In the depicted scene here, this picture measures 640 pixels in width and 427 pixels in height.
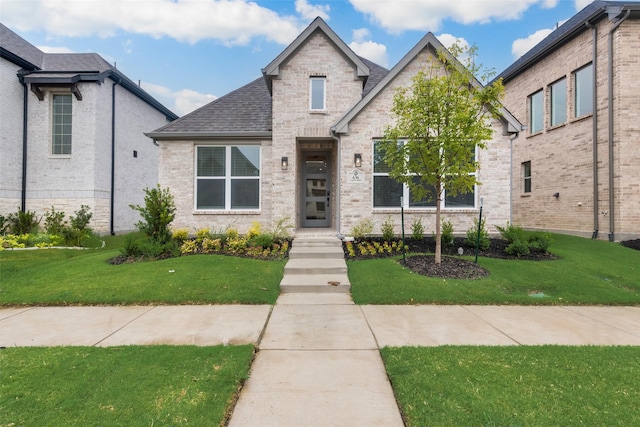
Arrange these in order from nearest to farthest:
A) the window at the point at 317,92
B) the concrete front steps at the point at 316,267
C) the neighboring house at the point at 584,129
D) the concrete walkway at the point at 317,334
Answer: the concrete walkway at the point at 317,334, the concrete front steps at the point at 316,267, the neighboring house at the point at 584,129, the window at the point at 317,92

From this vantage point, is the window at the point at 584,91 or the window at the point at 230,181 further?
the window at the point at 584,91

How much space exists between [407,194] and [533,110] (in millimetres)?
9307

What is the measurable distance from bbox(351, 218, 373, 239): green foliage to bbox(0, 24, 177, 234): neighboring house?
1066 centimetres

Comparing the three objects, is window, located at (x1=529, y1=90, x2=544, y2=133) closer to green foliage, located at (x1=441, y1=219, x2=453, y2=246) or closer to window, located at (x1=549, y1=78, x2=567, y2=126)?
window, located at (x1=549, y1=78, x2=567, y2=126)

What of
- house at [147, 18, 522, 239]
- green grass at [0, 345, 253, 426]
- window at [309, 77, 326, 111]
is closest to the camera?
green grass at [0, 345, 253, 426]

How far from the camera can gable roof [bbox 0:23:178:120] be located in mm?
11688

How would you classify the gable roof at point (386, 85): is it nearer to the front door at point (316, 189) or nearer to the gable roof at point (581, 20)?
the front door at point (316, 189)

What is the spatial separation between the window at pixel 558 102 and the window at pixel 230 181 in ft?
40.1

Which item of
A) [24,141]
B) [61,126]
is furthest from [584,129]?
[24,141]

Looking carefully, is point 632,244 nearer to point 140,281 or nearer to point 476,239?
point 476,239

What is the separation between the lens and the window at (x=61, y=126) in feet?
40.1

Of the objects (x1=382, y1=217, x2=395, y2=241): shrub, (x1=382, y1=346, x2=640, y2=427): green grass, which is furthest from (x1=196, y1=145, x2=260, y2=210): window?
(x1=382, y1=346, x2=640, y2=427): green grass

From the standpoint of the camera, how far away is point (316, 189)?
11.4 meters

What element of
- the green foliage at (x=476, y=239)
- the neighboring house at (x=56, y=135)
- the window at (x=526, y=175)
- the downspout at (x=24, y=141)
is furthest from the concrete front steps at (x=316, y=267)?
the downspout at (x=24, y=141)
